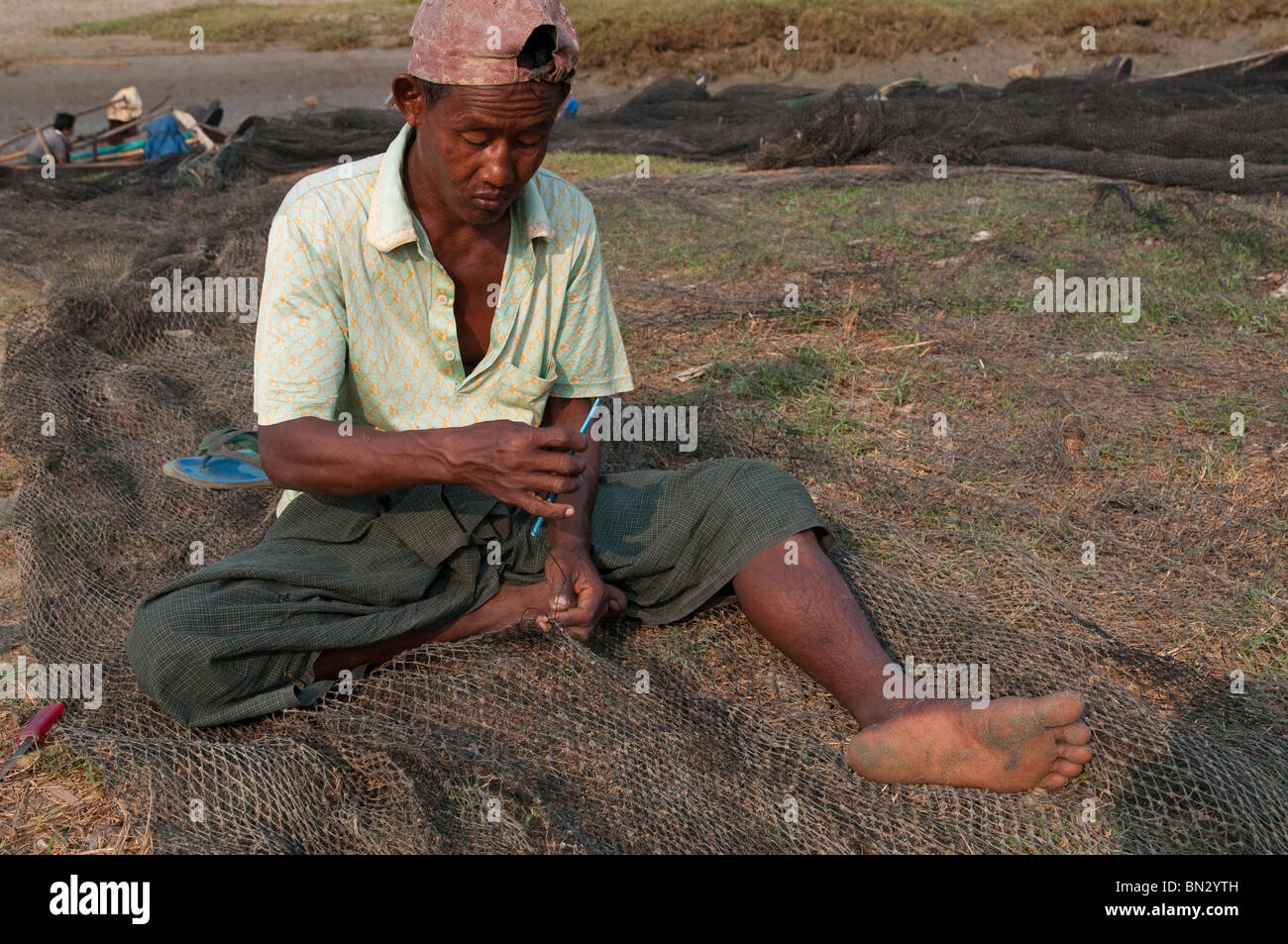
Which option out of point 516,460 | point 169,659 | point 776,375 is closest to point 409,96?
point 516,460

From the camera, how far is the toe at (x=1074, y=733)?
2.05 meters

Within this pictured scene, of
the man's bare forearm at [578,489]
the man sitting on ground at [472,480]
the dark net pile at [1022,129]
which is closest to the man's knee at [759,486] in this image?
the man sitting on ground at [472,480]

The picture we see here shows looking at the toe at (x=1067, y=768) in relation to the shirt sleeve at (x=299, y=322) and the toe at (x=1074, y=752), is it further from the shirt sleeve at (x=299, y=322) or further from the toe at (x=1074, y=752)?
the shirt sleeve at (x=299, y=322)

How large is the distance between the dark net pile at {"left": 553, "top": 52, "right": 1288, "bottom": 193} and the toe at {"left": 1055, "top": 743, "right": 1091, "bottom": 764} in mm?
5081

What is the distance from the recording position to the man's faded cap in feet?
6.86

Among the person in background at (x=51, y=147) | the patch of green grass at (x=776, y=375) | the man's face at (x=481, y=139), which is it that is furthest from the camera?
the person in background at (x=51, y=147)

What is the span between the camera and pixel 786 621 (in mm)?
2416

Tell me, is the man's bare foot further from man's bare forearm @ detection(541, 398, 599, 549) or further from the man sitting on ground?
man's bare forearm @ detection(541, 398, 599, 549)

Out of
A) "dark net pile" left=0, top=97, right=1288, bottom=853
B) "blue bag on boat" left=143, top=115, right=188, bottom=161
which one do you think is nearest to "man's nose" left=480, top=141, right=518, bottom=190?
"dark net pile" left=0, top=97, right=1288, bottom=853

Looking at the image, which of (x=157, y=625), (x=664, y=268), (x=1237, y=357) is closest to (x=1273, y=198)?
(x=1237, y=357)

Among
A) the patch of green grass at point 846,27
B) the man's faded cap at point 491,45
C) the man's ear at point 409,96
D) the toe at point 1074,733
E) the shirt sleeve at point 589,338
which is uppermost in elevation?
the patch of green grass at point 846,27

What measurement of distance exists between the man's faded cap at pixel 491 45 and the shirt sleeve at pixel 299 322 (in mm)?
407

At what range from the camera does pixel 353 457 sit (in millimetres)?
2178

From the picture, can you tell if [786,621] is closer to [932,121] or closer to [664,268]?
[664,268]
